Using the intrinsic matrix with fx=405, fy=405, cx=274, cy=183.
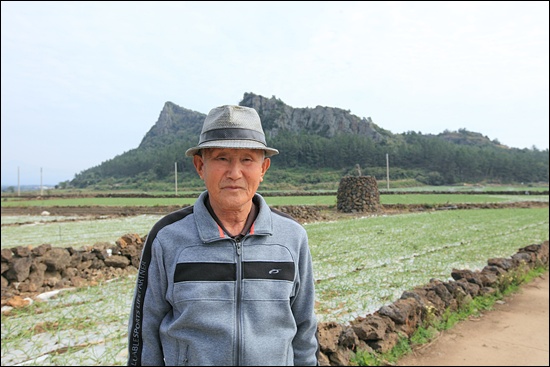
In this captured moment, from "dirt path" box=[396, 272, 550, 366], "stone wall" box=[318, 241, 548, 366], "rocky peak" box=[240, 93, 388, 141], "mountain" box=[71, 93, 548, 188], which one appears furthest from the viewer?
"dirt path" box=[396, 272, 550, 366]

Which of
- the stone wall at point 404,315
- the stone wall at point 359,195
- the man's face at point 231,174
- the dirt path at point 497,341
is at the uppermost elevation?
the man's face at point 231,174

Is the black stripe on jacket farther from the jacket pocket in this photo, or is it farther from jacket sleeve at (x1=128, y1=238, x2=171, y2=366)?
the jacket pocket

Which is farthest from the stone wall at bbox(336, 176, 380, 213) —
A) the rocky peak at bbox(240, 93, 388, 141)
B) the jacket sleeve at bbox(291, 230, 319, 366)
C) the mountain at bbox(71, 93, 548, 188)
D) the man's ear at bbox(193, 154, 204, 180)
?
the man's ear at bbox(193, 154, 204, 180)

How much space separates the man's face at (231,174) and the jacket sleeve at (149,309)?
319 millimetres

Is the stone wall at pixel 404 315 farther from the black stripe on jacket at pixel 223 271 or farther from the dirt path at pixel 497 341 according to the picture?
the black stripe on jacket at pixel 223 271

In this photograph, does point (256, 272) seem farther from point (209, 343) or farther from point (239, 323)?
point (209, 343)

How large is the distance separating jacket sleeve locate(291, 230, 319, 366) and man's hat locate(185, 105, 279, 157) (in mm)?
568

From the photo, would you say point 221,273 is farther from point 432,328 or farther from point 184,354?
point 432,328

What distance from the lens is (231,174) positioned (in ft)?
5.18

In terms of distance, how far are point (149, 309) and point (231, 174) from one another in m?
0.64

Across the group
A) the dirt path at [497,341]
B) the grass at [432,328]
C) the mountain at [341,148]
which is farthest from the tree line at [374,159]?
the dirt path at [497,341]

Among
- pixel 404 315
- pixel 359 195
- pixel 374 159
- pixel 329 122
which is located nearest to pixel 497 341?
pixel 404 315

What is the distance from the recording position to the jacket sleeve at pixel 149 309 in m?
1.60

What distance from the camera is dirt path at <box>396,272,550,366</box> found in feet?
17.2
